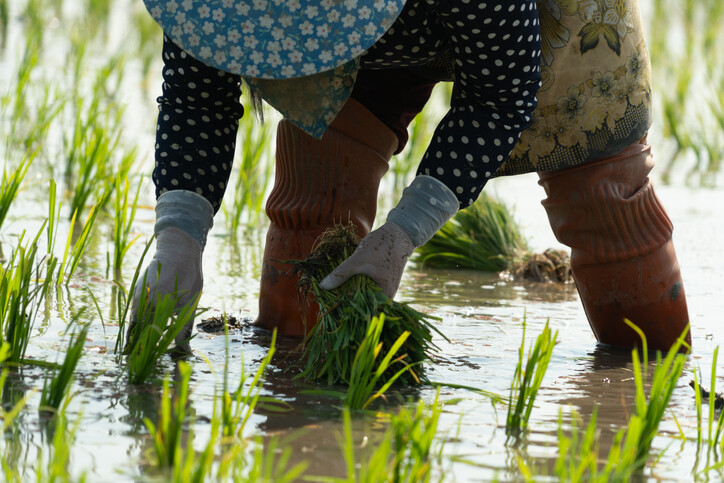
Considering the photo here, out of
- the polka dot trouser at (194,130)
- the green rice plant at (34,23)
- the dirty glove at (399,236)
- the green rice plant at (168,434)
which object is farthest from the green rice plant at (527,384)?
the green rice plant at (34,23)

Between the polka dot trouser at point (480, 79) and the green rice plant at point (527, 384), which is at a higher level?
the polka dot trouser at point (480, 79)

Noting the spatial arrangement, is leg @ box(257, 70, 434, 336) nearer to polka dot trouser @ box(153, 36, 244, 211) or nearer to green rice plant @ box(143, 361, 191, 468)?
polka dot trouser @ box(153, 36, 244, 211)

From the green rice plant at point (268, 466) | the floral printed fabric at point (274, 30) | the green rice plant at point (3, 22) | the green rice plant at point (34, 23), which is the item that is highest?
the green rice plant at point (3, 22)

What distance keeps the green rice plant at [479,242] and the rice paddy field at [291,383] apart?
0.10 meters

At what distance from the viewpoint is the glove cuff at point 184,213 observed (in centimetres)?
222

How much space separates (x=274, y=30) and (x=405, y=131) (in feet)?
2.79

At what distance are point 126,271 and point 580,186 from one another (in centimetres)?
140

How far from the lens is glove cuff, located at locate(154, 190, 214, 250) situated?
2.22 meters

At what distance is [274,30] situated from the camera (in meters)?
2.00

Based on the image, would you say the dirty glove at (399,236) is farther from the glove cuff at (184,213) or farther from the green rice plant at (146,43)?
the green rice plant at (146,43)

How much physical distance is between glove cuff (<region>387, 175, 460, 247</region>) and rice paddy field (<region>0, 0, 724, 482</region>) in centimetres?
20

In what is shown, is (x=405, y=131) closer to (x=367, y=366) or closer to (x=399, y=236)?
(x=399, y=236)

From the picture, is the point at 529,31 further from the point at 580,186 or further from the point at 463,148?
the point at 580,186

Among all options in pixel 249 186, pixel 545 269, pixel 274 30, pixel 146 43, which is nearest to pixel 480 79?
pixel 274 30
